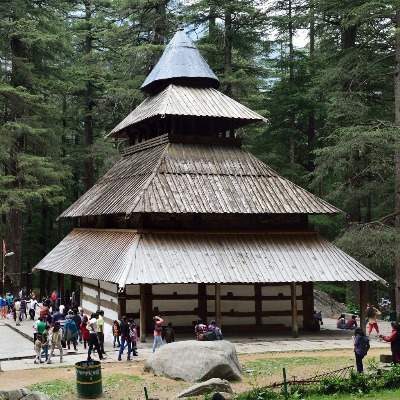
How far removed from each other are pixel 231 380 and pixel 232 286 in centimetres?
942

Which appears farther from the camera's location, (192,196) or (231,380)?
(192,196)

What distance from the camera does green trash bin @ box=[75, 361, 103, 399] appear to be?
1580cm

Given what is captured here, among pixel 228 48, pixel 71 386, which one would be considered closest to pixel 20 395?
pixel 71 386

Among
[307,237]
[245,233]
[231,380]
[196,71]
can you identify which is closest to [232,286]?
[245,233]

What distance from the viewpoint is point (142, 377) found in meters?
17.9

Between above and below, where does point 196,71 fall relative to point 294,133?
above

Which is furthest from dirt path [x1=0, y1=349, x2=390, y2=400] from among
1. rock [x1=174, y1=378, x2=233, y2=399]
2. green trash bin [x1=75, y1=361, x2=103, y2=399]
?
rock [x1=174, y1=378, x2=233, y2=399]

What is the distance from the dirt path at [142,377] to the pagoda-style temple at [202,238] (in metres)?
3.33

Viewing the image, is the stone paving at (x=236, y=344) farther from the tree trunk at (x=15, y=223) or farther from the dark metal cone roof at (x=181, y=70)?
the dark metal cone roof at (x=181, y=70)

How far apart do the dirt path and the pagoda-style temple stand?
333 cm

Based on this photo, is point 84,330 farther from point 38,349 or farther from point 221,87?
point 221,87

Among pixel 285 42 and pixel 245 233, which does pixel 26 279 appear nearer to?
pixel 285 42

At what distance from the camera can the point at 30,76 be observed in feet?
131

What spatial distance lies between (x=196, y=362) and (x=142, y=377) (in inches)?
72.1
